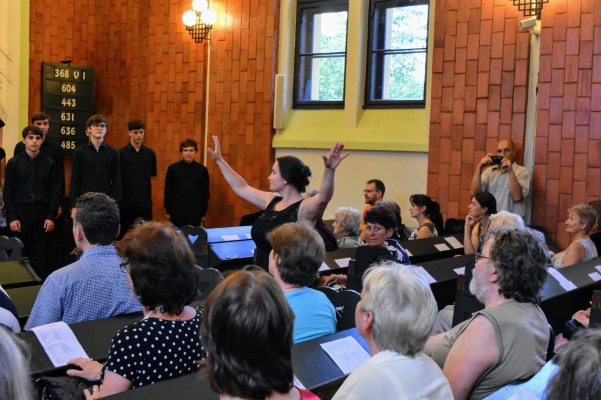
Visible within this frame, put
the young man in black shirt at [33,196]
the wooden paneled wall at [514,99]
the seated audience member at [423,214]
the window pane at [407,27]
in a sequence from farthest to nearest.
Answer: the window pane at [407,27], the wooden paneled wall at [514,99], the young man in black shirt at [33,196], the seated audience member at [423,214]

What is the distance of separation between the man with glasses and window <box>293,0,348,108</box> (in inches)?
104

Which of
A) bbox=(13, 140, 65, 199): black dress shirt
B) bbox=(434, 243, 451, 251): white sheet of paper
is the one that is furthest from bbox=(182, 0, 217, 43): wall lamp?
bbox=(434, 243, 451, 251): white sheet of paper

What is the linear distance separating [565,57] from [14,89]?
6554mm

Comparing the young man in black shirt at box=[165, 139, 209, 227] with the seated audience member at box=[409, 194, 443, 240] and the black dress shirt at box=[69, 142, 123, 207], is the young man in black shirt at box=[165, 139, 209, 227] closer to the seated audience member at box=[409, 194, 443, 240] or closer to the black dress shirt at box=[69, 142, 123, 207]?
the black dress shirt at box=[69, 142, 123, 207]

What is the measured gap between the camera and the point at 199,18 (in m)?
8.74

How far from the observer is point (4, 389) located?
111 centimetres

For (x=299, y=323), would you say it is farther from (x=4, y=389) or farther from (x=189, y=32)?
(x=189, y=32)

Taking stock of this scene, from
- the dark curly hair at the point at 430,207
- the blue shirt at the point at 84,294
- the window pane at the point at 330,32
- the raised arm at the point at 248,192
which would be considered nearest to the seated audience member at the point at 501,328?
the blue shirt at the point at 84,294

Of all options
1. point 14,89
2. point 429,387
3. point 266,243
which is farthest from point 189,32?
point 429,387

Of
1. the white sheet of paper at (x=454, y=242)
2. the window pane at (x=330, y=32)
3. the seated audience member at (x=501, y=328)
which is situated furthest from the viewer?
the window pane at (x=330, y=32)

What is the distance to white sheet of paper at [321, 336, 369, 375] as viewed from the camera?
7.48 ft

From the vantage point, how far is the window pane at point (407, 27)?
25.1 ft

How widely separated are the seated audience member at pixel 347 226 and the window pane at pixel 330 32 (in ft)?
11.0

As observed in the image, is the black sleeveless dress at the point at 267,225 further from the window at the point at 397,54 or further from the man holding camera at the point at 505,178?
the window at the point at 397,54
